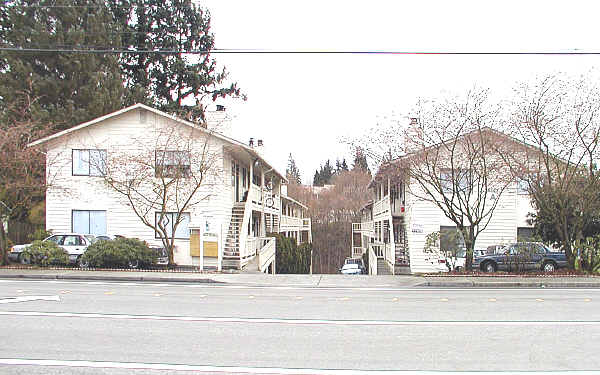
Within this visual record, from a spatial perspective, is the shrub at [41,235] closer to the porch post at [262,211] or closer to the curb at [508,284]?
the porch post at [262,211]

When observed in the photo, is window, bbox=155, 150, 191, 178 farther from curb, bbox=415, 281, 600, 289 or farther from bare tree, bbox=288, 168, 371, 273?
bare tree, bbox=288, 168, 371, 273

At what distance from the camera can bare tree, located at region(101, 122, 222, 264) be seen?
2194 cm

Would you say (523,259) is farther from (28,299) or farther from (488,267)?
(28,299)

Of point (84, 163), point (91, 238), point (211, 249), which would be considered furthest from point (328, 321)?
point (84, 163)

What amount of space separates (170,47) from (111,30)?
21.7 ft

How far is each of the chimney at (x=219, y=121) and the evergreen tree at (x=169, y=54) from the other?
14.0 meters

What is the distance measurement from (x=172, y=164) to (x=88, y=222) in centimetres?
748

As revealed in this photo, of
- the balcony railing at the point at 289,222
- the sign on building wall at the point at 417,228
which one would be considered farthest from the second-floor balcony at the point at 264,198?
the sign on building wall at the point at 417,228

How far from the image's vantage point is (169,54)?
146 ft

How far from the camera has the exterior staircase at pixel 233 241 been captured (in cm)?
2421

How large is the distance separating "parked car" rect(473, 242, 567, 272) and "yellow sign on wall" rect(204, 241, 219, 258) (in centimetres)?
1147

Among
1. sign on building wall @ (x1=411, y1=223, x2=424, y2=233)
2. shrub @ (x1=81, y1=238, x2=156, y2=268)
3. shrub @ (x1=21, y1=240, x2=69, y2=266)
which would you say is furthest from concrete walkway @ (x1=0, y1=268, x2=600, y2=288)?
sign on building wall @ (x1=411, y1=223, x2=424, y2=233)

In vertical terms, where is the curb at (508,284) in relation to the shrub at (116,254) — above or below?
below

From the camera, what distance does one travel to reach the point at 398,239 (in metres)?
34.8
